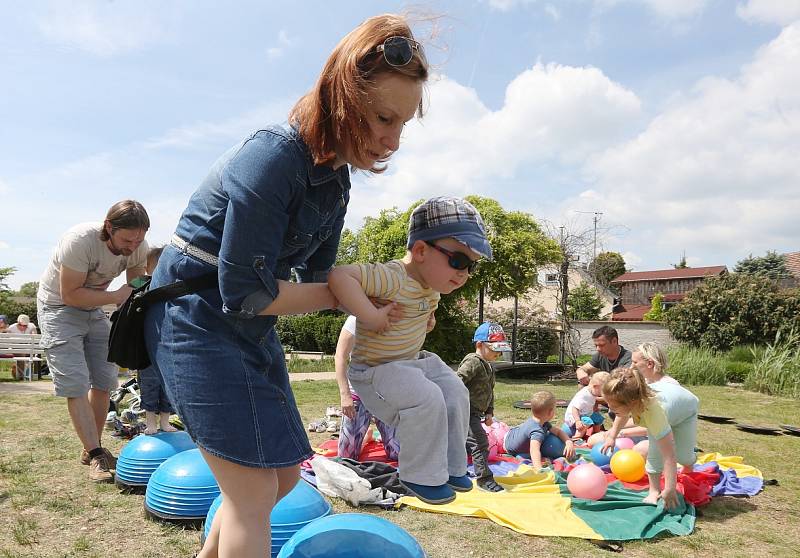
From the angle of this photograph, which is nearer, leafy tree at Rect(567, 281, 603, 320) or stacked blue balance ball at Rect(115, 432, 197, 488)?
stacked blue balance ball at Rect(115, 432, 197, 488)

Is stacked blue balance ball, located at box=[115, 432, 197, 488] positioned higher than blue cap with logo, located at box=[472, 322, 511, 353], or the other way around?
blue cap with logo, located at box=[472, 322, 511, 353]

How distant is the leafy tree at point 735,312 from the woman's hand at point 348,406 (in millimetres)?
16574

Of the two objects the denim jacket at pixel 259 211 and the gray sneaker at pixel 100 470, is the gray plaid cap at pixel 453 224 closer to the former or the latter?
the denim jacket at pixel 259 211

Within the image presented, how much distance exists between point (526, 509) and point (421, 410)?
3.50 metres

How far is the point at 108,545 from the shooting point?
3.89m

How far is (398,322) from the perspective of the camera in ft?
6.91

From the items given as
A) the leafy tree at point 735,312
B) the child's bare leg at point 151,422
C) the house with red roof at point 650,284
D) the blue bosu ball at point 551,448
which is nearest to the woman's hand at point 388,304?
the child's bare leg at point 151,422

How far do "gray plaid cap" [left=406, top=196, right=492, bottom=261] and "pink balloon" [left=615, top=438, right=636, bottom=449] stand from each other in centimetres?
527

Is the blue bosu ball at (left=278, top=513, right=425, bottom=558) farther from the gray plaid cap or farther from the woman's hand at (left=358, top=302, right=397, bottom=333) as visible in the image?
the gray plaid cap

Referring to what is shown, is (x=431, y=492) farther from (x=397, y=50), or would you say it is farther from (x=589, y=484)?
(x=589, y=484)

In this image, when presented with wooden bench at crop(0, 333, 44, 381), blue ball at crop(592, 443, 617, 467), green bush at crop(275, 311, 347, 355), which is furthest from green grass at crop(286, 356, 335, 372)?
blue ball at crop(592, 443, 617, 467)

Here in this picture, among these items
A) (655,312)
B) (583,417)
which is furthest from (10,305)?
(655,312)

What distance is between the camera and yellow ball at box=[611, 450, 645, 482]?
19.1ft

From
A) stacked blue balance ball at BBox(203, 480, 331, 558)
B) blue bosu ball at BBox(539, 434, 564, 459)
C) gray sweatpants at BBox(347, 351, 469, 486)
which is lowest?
blue bosu ball at BBox(539, 434, 564, 459)
